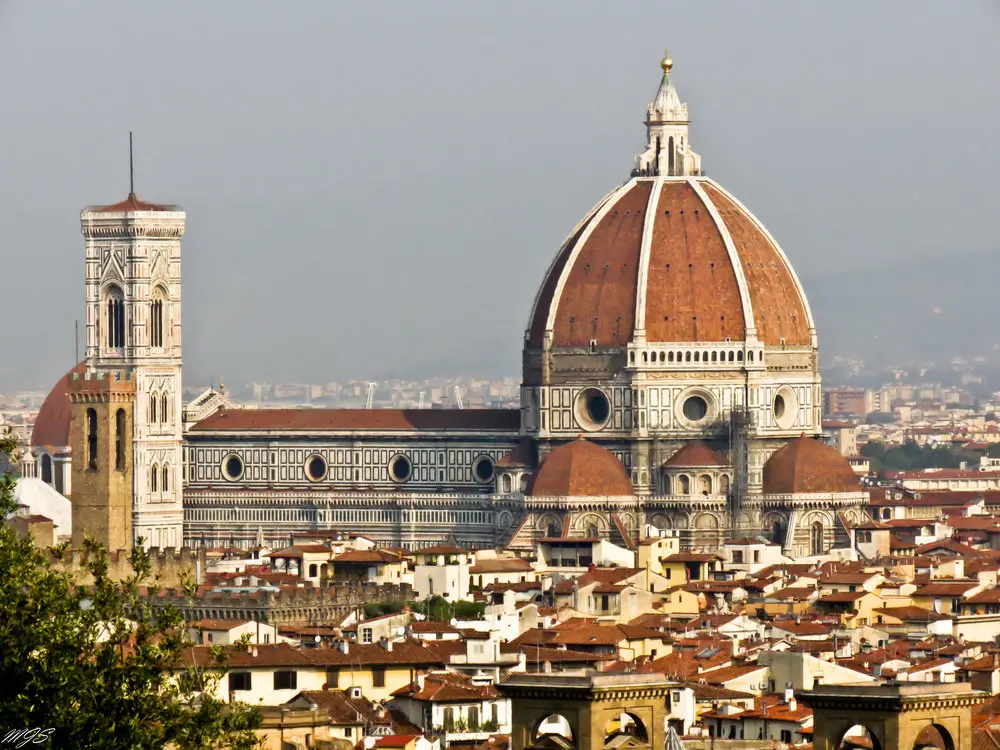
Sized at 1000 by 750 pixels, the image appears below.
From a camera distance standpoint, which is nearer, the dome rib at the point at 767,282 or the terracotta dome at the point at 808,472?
the terracotta dome at the point at 808,472

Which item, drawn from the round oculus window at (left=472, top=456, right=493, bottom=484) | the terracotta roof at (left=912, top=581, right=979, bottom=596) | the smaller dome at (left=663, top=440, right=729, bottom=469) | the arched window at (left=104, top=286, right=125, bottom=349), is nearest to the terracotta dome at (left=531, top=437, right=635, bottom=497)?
the smaller dome at (left=663, top=440, right=729, bottom=469)

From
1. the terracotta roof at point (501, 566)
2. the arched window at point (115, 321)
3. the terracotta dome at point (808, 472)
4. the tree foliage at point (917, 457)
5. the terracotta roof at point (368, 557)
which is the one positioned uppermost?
the arched window at point (115, 321)

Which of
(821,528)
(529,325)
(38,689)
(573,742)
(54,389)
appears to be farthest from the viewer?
(54,389)

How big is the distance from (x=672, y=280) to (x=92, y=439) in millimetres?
16843

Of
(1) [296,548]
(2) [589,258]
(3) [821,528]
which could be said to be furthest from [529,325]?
(1) [296,548]

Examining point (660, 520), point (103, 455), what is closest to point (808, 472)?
point (660, 520)

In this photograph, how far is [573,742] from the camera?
112ft

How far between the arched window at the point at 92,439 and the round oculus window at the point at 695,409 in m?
16.7

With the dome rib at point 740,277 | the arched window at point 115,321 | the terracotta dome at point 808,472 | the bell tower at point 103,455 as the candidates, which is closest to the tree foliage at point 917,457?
the dome rib at point 740,277

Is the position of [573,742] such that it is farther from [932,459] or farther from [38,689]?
[932,459]

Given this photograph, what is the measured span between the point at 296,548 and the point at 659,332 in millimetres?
18431

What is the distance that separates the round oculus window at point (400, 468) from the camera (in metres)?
116

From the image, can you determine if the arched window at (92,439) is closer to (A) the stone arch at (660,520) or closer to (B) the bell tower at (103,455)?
(B) the bell tower at (103,455)

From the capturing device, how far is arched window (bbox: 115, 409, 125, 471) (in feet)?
350
